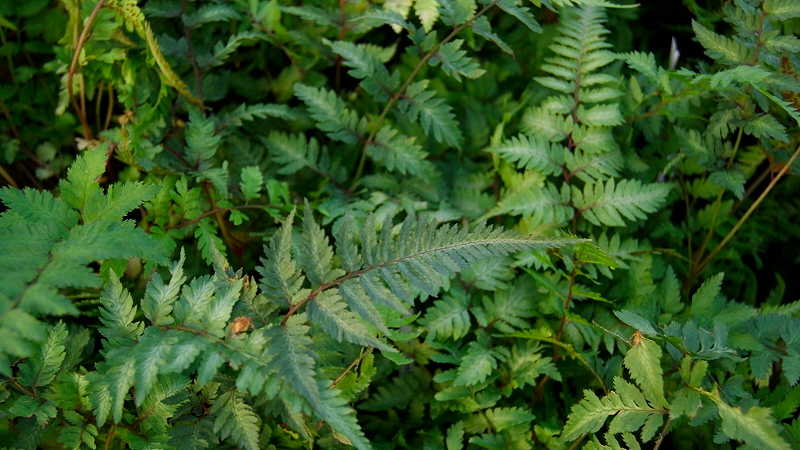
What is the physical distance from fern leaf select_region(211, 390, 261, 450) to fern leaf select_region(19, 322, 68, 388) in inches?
14.5

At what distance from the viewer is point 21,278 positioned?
1.23 m

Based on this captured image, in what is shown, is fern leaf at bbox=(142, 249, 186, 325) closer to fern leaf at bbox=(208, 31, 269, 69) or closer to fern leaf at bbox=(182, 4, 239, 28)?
fern leaf at bbox=(208, 31, 269, 69)

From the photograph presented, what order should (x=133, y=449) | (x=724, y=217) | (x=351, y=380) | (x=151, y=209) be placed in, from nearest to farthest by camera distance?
(x=133, y=449) < (x=351, y=380) < (x=151, y=209) < (x=724, y=217)

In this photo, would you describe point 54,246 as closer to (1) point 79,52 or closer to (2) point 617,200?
(1) point 79,52

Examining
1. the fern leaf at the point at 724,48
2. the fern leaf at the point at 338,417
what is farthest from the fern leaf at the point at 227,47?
the fern leaf at the point at 724,48

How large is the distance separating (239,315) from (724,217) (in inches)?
64.4

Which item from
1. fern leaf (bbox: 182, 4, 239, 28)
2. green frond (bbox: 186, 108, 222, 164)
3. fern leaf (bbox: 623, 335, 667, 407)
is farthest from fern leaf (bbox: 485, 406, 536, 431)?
fern leaf (bbox: 182, 4, 239, 28)

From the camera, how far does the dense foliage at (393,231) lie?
1.42m

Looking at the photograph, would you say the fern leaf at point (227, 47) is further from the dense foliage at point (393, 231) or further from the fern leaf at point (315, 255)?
the fern leaf at point (315, 255)

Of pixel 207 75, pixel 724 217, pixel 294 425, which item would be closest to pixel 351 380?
pixel 294 425

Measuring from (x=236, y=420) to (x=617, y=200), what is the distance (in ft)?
4.13

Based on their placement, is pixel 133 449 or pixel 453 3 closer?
pixel 133 449

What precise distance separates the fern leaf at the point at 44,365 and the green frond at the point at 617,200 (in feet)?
4.79

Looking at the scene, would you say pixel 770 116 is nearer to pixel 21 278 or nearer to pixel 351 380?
pixel 351 380
